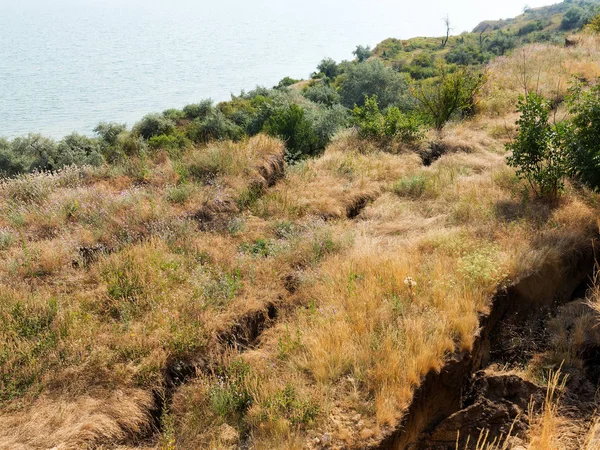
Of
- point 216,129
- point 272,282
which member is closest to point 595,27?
point 216,129

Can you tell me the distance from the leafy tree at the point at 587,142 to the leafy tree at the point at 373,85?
14.8 m

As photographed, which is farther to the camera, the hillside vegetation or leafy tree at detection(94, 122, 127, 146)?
leafy tree at detection(94, 122, 127, 146)

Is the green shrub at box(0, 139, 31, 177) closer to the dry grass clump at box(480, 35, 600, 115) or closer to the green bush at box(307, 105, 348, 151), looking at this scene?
the green bush at box(307, 105, 348, 151)

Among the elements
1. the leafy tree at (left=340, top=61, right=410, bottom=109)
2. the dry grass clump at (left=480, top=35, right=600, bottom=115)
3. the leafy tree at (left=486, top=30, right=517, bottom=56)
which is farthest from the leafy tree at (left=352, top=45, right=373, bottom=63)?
the dry grass clump at (left=480, top=35, right=600, bottom=115)

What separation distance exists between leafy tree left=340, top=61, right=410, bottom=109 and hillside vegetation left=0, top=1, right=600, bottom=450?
11.6 m

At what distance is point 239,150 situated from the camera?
9.28 metres

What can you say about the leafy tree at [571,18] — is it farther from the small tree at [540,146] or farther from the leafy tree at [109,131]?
the small tree at [540,146]

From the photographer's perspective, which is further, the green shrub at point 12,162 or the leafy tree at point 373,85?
the leafy tree at point 373,85

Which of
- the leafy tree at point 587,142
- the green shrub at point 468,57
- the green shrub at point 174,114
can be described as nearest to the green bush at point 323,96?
the green shrub at point 174,114

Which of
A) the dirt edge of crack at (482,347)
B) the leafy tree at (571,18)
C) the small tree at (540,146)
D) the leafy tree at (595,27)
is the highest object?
the leafy tree at (571,18)

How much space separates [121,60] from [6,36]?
17.0 m

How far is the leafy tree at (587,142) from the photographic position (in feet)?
21.2

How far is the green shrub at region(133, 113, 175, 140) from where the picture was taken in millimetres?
21297

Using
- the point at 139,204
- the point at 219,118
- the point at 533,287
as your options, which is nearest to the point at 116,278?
the point at 139,204
